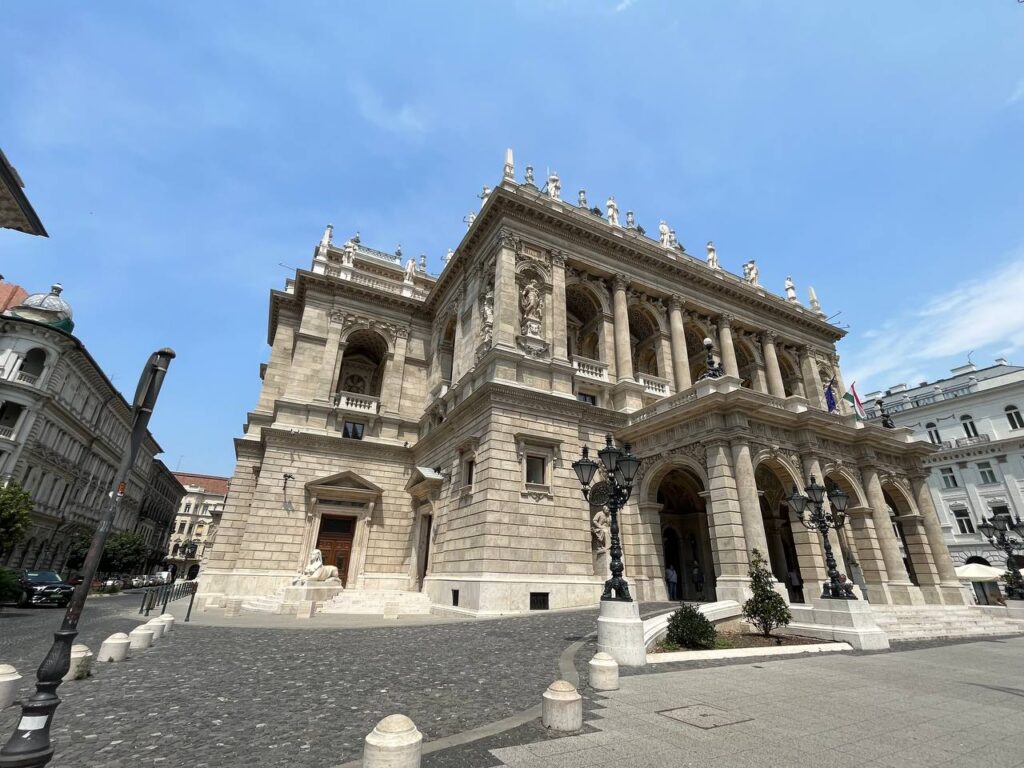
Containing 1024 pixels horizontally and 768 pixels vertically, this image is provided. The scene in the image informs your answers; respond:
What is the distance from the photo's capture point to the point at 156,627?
11547mm

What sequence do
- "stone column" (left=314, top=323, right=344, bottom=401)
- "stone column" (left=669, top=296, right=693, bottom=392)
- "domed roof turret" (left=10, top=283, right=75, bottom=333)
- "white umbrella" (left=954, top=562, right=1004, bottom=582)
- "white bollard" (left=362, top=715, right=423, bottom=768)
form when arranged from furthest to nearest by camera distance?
1. "domed roof turret" (left=10, top=283, right=75, bottom=333)
2. "stone column" (left=314, top=323, right=344, bottom=401)
3. "stone column" (left=669, top=296, right=693, bottom=392)
4. "white umbrella" (left=954, top=562, right=1004, bottom=582)
5. "white bollard" (left=362, top=715, right=423, bottom=768)

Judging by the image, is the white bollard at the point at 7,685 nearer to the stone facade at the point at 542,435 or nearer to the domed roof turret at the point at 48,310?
the stone facade at the point at 542,435

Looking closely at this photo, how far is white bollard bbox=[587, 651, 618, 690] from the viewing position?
7496 mm

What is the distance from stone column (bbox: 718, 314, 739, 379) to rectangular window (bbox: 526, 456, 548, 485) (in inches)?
577

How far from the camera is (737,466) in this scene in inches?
688

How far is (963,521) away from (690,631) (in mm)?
49919

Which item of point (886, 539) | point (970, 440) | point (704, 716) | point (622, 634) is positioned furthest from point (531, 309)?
point (970, 440)

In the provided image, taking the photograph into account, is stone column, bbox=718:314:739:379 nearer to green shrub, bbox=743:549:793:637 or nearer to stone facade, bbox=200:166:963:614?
stone facade, bbox=200:166:963:614

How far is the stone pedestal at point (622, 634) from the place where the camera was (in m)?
9.43

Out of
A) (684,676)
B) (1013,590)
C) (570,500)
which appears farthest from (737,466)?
(1013,590)

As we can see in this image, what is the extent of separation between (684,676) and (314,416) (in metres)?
23.6

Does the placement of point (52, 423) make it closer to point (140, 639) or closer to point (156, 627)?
point (156, 627)

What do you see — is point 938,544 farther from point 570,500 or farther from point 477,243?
point 477,243

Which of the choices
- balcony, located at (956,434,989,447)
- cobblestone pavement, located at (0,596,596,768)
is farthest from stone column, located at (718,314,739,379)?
balcony, located at (956,434,989,447)
